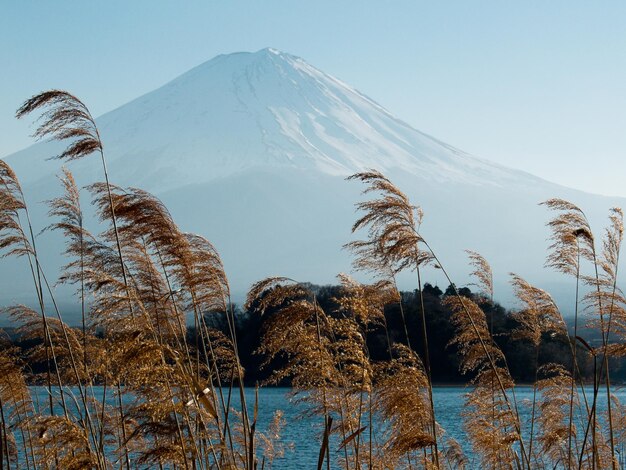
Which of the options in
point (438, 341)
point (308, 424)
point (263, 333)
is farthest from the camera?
point (438, 341)

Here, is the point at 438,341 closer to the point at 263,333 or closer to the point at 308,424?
the point at 308,424

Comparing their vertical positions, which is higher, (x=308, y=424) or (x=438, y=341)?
(x=438, y=341)

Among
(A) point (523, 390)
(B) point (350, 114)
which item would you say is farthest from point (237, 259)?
(A) point (523, 390)

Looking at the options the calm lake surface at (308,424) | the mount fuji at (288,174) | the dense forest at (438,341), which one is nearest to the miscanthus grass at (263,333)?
the calm lake surface at (308,424)

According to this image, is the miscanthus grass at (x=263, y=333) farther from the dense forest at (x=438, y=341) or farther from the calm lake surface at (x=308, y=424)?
the dense forest at (x=438, y=341)

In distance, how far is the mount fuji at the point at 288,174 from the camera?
14762cm

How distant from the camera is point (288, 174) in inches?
6112

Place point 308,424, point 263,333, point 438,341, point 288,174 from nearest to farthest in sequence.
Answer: point 263,333, point 308,424, point 438,341, point 288,174

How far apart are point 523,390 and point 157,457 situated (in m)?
42.7

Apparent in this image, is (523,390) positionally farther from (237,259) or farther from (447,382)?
(237,259)

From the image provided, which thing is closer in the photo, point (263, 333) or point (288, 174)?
point (263, 333)

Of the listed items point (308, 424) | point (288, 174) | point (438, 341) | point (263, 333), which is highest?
point (288, 174)

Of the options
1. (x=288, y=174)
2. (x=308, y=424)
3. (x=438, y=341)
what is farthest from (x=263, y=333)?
(x=288, y=174)

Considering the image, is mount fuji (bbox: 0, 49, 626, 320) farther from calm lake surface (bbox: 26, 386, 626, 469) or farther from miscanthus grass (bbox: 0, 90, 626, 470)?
miscanthus grass (bbox: 0, 90, 626, 470)
